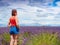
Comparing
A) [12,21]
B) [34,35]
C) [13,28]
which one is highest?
[12,21]

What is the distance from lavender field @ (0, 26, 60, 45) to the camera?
8.63 meters

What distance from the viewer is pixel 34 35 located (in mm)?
9367

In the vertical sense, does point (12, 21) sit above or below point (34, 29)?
above

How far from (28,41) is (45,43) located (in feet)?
1.87

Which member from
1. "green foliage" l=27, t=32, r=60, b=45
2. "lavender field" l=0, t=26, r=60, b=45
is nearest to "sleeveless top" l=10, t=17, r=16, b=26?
"lavender field" l=0, t=26, r=60, b=45

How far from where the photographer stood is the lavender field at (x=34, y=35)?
340 inches

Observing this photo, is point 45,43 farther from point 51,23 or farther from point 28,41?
point 51,23

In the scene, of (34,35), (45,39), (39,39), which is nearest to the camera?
(45,39)

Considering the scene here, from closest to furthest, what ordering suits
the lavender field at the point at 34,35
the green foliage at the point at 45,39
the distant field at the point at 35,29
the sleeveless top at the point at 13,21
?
the sleeveless top at the point at 13,21 → the green foliage at the point at 45,39 → the lavender field at the point at 34,35 → the distant field at the point at 35,29

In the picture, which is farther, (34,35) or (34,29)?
(34,29)

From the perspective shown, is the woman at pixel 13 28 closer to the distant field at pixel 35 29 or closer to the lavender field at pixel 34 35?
the lavender field at pixel 34 35

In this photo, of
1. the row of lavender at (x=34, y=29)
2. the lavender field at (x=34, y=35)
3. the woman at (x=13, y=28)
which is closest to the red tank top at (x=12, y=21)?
the woman at (x=13, y=28)

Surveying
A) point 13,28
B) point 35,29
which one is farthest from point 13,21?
A: point 35,29

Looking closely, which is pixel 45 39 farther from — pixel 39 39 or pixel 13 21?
pixel 13 21
